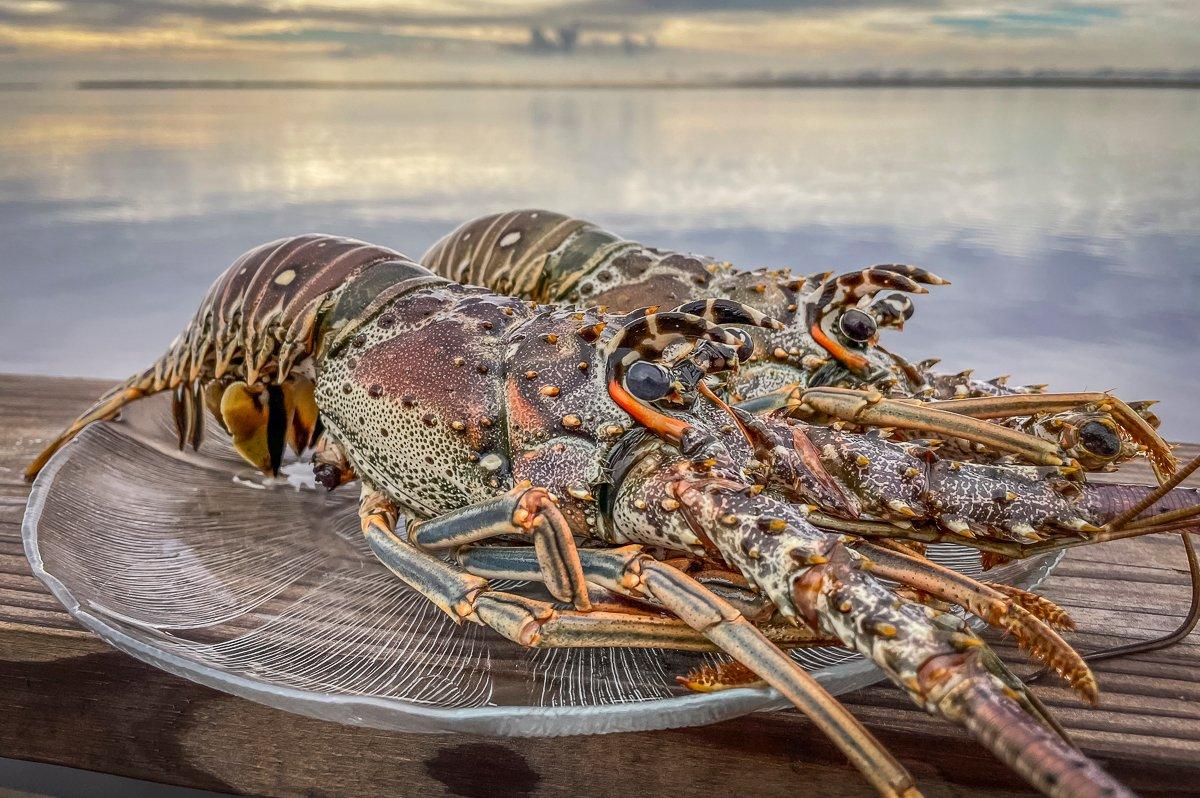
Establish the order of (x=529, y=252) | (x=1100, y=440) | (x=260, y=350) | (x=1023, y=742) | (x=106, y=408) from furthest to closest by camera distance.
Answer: (x=529, y=252)
(x=106, y=408)
(x=260, y=350)
(x=1100, y=440)
(x=1023, y=742)

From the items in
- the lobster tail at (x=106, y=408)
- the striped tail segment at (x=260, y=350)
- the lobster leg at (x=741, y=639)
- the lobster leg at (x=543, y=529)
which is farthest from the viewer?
the lobster tail at (x=106, y=408)

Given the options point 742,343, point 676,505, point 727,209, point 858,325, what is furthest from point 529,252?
point 727,209

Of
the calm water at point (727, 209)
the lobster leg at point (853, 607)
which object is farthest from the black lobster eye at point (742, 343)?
the calm water at point (727, 209)

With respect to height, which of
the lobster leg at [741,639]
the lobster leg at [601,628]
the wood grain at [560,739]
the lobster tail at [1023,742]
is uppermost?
the lobster tail at [1023,742]

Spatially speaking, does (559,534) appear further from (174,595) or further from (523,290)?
(523,290)

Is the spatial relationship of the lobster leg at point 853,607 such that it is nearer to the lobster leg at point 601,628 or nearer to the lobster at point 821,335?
the lobster leg at point 601,628

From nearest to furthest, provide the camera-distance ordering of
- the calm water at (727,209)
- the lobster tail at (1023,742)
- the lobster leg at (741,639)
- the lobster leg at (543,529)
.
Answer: the lobster tail at (1023,742) < the lobster leg at (741,639) < the lobster leg at (543,529) < the calm water at (727,209)

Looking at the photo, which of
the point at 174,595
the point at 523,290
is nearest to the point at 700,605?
the point at 174,595

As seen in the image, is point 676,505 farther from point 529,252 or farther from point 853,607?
point 529,252
